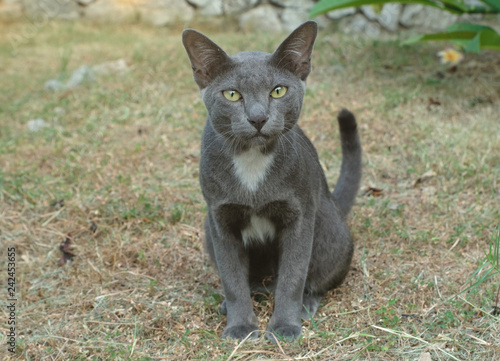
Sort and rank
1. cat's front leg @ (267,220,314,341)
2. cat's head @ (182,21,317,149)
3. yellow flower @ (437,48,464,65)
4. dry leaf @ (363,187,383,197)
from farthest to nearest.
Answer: yellow flower @ (437,48,464,65)
dry leaf @ (363,187,383,197)
cat's front leg @ (267,220,314,341)
cat's head @ (182,21,317,149)

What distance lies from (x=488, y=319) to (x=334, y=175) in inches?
63.0

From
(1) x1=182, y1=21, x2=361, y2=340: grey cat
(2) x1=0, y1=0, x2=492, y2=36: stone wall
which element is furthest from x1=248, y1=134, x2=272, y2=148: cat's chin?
(2) x1=0, y1=0, x2=492, y2=36: stone wall

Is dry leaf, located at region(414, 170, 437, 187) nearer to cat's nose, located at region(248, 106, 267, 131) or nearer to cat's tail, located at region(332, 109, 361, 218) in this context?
cat's tail, located at region(332, 109, 361, 218)

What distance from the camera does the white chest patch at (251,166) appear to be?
7.36ft

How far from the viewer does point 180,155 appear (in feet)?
13.0

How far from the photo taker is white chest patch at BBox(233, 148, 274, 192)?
7.36ft

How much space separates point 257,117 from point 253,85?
0.48 ft

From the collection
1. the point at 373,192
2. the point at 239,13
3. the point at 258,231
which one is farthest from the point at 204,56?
the point at 239,13

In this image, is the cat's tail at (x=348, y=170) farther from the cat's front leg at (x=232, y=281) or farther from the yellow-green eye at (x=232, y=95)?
the yellow-green eye at (x=232, y=95)

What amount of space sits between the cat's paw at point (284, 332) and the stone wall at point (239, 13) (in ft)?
16.5

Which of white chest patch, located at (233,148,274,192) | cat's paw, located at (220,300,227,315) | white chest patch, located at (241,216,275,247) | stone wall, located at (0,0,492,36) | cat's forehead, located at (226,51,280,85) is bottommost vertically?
stone wall, located at (0,0,492,36)

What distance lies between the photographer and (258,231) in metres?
2.37

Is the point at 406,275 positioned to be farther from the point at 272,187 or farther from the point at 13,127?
the point at 13,127

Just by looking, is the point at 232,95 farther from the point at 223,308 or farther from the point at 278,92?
the point at 223,308
